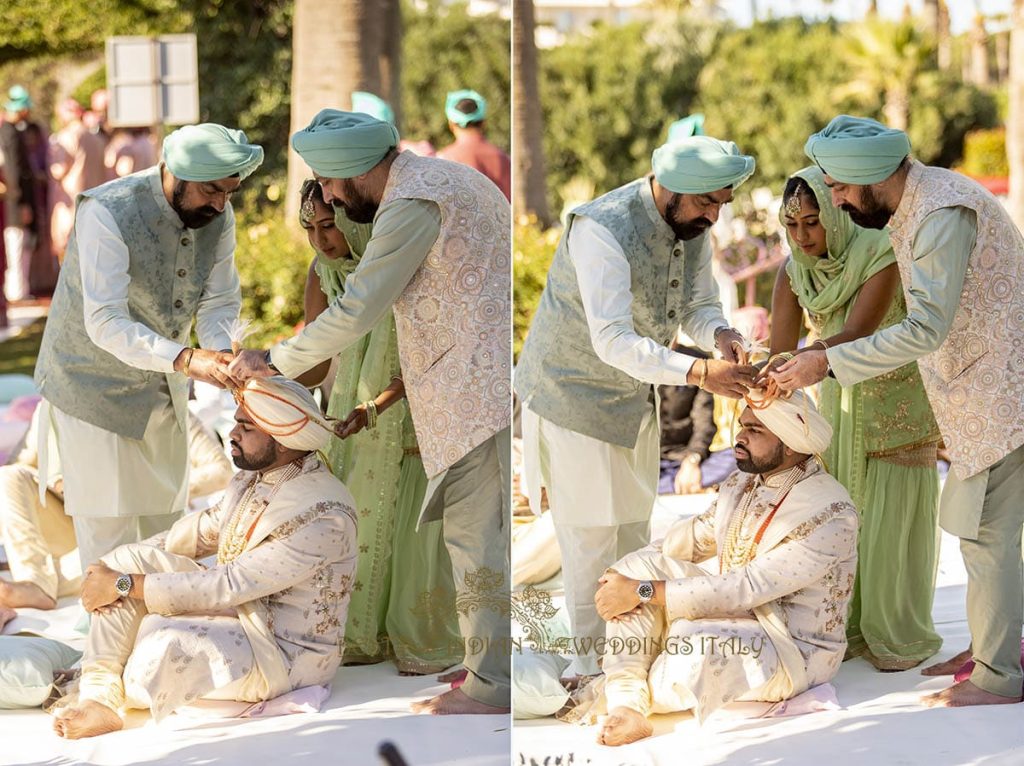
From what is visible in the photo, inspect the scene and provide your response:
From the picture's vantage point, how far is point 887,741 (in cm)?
325

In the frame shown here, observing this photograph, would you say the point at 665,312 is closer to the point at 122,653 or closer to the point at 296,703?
the point at 296,703

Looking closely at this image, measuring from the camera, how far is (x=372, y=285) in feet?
10.7

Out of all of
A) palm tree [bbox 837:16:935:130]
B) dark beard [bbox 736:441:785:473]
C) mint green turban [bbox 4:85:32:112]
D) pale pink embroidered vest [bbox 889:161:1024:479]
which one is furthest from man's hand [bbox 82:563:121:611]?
palm tree [bbox 837:16:935:130]

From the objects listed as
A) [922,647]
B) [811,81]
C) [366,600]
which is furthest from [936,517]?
[811,81]

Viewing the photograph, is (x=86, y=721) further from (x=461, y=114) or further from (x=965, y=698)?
(x=461, y=114)

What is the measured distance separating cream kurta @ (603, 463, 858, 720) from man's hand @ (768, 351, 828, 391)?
25cm

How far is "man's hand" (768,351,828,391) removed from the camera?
319 centimetres

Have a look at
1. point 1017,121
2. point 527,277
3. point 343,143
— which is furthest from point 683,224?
point 1017,121

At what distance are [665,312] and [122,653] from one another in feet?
5.15

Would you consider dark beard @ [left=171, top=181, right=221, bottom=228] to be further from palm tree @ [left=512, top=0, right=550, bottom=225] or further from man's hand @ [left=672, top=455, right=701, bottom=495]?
palm tree @ [left=512, top=0, right=550, bottom=225]

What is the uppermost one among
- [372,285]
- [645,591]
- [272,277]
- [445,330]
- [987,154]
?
[987,154]

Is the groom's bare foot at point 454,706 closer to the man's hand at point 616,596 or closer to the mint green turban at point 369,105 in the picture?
the man's hand at point 616,596

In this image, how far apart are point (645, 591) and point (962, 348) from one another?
964mm

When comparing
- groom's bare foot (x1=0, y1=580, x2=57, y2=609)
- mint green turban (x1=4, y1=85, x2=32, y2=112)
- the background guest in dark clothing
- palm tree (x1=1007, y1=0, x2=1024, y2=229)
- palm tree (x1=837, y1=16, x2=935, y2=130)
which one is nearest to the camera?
groom's bare foot (x1=0, y1=580, x2=57, y2=609)
